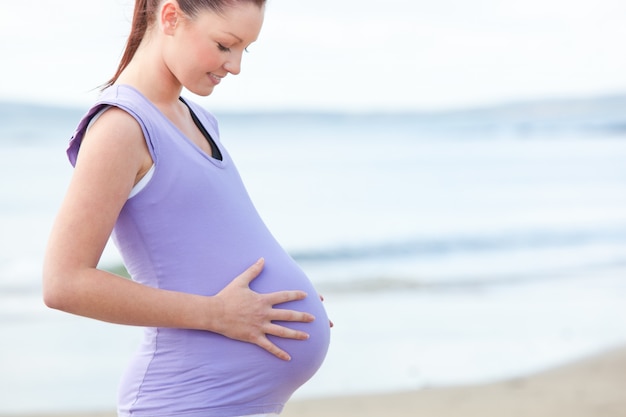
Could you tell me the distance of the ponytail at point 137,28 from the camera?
5.47 feet

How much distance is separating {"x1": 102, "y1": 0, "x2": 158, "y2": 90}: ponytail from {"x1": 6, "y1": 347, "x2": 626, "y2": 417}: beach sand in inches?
119

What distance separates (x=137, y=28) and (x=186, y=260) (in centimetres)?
42

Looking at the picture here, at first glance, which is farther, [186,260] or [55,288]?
[186,260]

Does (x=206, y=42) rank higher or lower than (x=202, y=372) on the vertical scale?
higher

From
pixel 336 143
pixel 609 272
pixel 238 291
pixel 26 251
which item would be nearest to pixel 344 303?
pixel 609 272

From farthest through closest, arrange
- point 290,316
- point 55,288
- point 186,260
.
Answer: point 290,316 < point 186,260 < point 55,288

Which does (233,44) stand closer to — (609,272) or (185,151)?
(185,151)

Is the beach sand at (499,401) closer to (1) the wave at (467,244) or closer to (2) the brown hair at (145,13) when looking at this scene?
(2) the brown hair at (145,13)

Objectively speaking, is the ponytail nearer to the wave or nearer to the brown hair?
the brown hair

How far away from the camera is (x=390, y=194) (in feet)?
42.2

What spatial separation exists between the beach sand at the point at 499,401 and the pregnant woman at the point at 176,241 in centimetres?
293

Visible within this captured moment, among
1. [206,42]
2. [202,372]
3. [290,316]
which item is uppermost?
[206,42]

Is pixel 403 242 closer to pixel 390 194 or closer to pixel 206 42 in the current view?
pixel 390 194

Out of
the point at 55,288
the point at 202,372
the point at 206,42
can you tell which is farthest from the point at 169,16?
the point at 202,372
